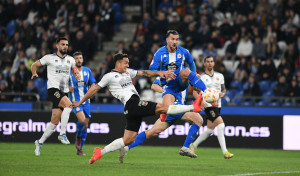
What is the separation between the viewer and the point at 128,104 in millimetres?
11203

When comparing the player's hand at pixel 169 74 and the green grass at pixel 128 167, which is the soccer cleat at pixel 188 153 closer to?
the green grass at pixel 128 167

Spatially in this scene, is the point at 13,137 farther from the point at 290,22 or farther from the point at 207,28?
the point at 290,22

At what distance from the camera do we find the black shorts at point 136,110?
11.1m

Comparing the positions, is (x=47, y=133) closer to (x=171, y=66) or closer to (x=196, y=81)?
(x=171, y=66)

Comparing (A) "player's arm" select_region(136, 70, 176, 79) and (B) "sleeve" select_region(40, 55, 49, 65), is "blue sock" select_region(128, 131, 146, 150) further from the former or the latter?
(B) "sleeve" select_region(40, 55, 49, 65)

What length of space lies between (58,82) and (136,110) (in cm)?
338

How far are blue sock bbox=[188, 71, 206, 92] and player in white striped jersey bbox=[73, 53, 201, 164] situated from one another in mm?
533

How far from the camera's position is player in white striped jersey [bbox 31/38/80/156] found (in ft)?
44.5

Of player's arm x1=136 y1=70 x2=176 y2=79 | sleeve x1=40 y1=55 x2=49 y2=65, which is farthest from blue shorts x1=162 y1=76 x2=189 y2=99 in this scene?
sleeve x1=40 y1=55 x2=49 y2=65

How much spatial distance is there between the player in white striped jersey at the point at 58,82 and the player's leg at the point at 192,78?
299cm

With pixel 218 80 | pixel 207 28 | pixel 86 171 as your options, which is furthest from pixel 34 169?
pixel 207 28

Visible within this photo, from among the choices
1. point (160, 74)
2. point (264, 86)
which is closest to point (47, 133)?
point (160, 74)

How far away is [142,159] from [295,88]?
27.4 feet

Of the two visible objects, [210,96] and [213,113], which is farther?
→ [213,113]
